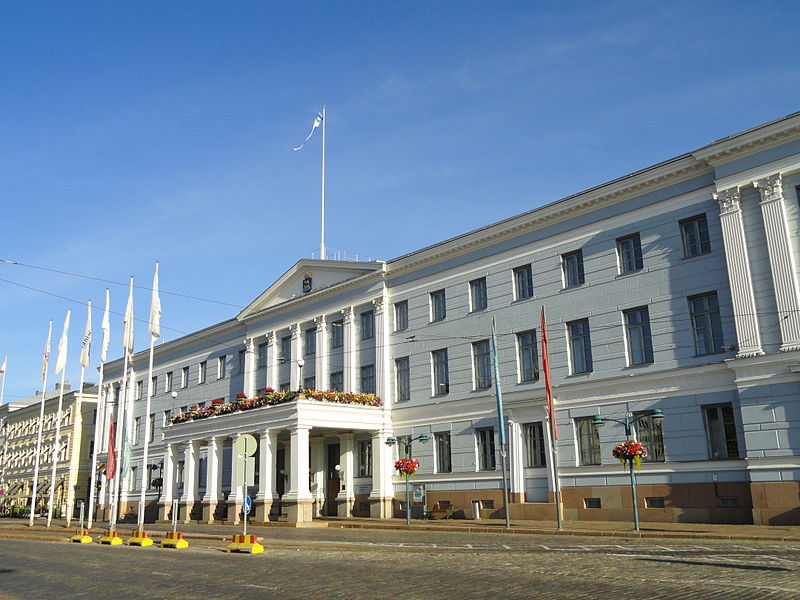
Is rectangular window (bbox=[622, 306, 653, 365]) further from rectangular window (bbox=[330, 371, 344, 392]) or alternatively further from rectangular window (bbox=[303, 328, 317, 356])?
rectangular window (bbox=[303, 328, 317, 356])

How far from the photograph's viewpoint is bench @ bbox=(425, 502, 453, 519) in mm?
35059

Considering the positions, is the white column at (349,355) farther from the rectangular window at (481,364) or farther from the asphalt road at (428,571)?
the asphalt road at (428,571)

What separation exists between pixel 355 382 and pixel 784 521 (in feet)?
75.0

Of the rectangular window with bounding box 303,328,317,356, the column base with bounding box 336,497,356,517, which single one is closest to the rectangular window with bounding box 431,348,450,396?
the column base with bounding box 336,497,356,517

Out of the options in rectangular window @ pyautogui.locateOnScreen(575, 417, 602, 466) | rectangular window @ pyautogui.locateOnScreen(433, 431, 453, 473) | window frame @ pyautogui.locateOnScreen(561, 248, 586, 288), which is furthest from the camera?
rectangular window @ pyautogui.locateOnScreen(433, 431, 453, 473)

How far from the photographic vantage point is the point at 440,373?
3766cm

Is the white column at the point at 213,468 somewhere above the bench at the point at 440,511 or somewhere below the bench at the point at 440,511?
above

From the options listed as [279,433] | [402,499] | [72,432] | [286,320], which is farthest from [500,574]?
[72,432]

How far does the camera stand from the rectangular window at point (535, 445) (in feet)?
107

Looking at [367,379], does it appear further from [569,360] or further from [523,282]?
[569,360]

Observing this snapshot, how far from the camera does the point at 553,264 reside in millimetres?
33344

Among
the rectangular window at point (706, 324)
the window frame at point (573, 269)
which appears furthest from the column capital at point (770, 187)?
the window frame at point (573, 269)

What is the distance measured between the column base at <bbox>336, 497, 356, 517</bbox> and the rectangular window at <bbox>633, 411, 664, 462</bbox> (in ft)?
54.3

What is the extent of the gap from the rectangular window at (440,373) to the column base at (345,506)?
24.9ft
